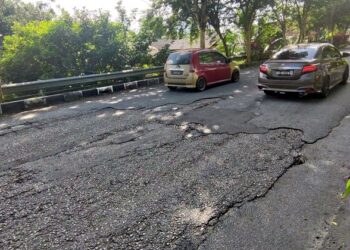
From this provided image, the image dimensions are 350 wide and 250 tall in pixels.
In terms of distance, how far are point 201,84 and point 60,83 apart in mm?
4964

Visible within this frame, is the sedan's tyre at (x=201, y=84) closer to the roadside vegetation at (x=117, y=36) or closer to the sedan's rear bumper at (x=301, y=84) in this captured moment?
the sedan's rear bumper at (x=301, y=84)

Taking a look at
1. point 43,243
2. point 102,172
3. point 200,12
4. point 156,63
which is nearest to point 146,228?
point 43,243

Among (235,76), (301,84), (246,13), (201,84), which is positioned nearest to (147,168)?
(301,84)

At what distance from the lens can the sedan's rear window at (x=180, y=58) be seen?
11266 mm

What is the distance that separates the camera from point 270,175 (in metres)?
4.62

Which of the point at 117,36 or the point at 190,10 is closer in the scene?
the point at 117,36

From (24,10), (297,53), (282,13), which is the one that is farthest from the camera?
(24,10)

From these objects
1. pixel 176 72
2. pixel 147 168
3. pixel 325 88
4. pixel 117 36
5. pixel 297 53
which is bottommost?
pixel 147 168

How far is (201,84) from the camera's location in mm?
11492

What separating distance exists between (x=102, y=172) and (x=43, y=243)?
171 centimetres

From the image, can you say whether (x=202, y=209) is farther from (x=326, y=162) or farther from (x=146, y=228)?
(x=326, y=162)

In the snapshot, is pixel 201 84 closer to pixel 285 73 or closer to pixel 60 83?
pixel 285 73

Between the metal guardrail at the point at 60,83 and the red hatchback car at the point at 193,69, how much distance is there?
7.10 feet

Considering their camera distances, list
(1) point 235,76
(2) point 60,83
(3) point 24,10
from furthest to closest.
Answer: (3) point 24,10 < (1) point 235,76 < (2) point 60,83
